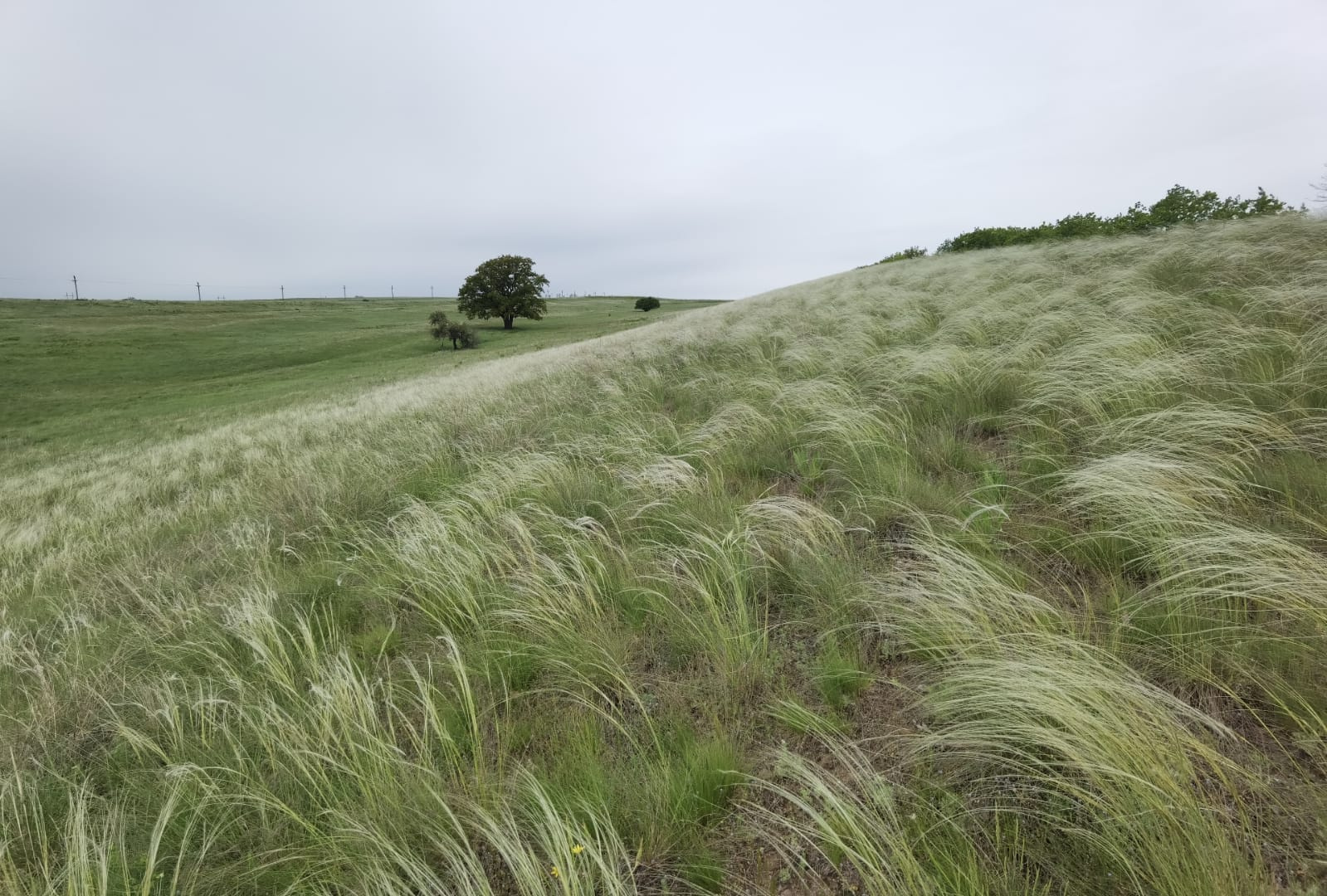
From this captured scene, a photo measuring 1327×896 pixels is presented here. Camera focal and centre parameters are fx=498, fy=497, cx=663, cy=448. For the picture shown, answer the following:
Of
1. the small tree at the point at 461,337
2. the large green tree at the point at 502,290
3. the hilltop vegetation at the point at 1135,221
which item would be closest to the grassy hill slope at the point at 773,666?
the hilltop vegetation at the point at 1135,221

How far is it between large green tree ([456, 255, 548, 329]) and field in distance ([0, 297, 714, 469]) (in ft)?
6.38

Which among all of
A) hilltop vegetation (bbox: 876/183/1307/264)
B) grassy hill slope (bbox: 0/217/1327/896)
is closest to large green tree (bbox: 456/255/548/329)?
hilltop vegetation (bbox: 876/183/1307/264)

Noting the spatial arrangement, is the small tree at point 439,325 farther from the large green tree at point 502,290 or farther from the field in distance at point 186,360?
the large green tree at point 502,290

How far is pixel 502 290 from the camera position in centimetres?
5134

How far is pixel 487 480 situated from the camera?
4008 mm

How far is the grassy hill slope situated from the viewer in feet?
4.11

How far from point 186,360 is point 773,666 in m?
51.4

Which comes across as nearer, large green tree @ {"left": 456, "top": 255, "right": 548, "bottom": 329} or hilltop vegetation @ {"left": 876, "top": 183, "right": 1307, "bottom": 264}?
hilltop vegetation @ {"left": 876, "top": 183, "right": 1307, "bottom": 264}

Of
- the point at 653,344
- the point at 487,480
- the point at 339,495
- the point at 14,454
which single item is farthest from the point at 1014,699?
the point at 14,454

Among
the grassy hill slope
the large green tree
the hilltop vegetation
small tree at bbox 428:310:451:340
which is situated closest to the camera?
the grassy hill slope

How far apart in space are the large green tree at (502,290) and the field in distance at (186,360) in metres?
1.94

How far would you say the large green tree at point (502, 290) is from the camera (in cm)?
5059

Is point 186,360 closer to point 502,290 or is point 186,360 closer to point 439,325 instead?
point 439,325

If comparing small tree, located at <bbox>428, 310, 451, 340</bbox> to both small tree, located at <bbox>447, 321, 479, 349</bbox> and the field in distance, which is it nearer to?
small tree, located at <bbox>447, 321, 479, 349</bbox>
